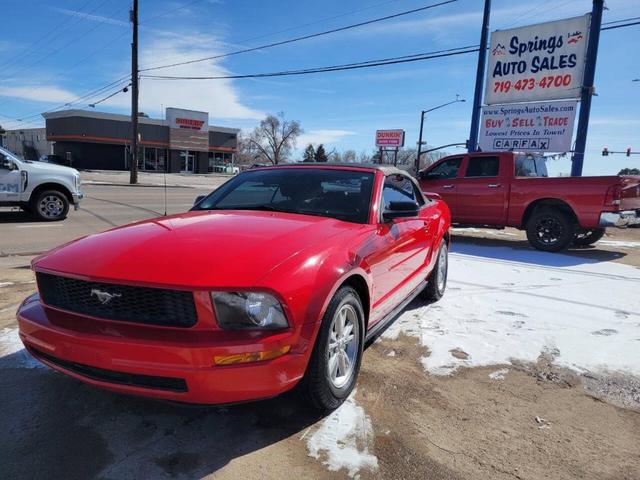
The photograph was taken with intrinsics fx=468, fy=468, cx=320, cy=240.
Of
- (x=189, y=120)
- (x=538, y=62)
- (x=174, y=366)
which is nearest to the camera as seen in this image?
(x=174, y=366)

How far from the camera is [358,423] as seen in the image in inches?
112

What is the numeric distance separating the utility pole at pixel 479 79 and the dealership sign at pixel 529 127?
0.24 m

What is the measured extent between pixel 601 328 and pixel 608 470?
257 cm

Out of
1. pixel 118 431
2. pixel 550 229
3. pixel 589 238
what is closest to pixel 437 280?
pixel 118 431

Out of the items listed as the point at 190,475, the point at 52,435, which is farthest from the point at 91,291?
the point at 190,475

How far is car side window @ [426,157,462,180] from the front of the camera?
1055 cm

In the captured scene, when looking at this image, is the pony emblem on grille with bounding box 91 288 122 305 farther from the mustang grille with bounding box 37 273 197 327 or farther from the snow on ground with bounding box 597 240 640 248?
the snow on ground with bounding box 597 240 640 248

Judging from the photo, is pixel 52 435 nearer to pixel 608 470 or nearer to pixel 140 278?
pixel 140 278

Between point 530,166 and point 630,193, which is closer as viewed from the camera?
point 630,193

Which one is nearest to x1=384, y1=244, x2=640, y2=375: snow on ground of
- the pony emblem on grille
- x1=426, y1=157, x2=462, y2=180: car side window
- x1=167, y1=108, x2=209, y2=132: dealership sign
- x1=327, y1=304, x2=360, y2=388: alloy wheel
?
x1=327, y1=304, x2=360, y2=388: alloy wheel

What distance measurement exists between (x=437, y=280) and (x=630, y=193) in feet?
17.8

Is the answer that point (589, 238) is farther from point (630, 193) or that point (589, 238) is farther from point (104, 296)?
point (104, 296)

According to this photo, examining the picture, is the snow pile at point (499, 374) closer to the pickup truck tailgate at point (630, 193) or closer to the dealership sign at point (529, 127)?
the pickup truck tailgate at point (630, 193)

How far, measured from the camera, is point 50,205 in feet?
37.2
